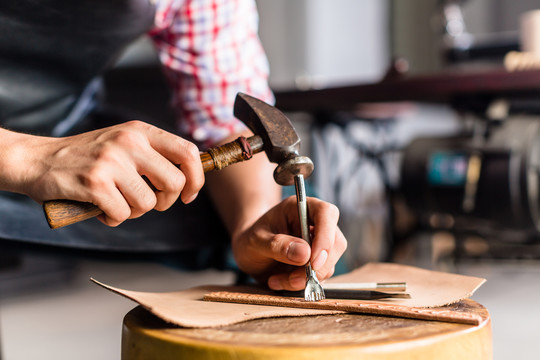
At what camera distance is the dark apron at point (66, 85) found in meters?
0.81

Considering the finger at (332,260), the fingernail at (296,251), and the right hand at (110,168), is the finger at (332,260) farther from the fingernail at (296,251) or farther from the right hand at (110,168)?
the right hand at (110,168)

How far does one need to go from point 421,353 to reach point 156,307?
254mm

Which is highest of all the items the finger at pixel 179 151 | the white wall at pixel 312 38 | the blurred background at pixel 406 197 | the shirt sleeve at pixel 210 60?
the white wall at pixel 312 38

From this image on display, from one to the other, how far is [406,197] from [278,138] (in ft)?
5.53

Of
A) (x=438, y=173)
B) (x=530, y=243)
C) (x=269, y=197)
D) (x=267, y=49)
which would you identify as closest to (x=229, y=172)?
(x=269, y=197)

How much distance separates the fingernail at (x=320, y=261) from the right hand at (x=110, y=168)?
0.16 meters

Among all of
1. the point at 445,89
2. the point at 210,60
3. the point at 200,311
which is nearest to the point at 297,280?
the point at 200,311

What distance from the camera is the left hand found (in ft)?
2.00

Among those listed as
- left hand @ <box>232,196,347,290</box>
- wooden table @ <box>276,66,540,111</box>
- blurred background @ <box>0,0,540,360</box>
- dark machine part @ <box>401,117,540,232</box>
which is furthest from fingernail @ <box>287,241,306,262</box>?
dark machine part @ <box>401,117,540,232</box>

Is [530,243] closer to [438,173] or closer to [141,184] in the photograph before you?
[438,173]

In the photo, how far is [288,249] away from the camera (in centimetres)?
61

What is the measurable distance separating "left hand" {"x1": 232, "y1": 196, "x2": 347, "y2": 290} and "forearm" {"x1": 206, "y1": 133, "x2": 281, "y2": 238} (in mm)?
81

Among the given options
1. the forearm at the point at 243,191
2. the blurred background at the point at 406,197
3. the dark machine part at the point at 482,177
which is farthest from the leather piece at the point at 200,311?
the dark machine part at the point at 482,177

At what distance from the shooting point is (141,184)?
0.55 metres
